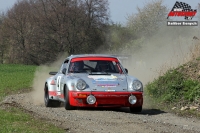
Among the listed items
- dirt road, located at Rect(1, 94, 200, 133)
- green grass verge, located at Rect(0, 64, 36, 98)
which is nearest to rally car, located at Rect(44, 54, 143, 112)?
dirt road, located at Rect(1, 94, 200, 133)

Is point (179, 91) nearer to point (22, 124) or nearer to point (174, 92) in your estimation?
point (174, 92)

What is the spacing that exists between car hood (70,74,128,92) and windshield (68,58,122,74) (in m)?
0.85

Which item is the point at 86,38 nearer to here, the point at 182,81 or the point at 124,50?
the point at 124,50

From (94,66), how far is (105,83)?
1544 millimetres

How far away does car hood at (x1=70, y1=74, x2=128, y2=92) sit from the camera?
1247cm

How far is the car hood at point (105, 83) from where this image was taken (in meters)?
12.5

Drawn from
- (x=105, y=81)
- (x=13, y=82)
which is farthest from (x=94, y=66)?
(x=13, y=82)

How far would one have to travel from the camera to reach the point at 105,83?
495 inches

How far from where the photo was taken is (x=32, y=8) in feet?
291

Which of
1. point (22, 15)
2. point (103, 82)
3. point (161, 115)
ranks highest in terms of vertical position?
point (22, 15)

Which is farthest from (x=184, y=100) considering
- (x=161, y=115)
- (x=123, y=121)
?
(x=123, y=121)

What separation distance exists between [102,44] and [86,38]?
4027 mm

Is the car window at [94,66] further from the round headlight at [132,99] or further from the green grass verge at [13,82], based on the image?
the green grass verge at [13,82]

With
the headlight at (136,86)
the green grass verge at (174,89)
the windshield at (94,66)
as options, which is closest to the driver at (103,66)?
the windshield at (94,66)
